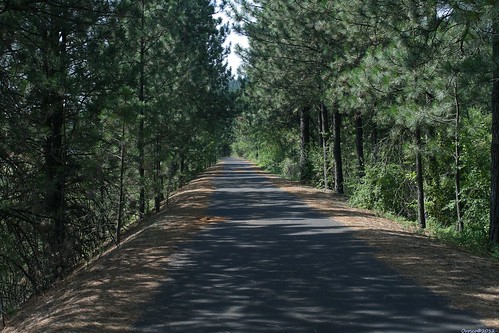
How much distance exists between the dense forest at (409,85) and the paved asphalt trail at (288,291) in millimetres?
3744

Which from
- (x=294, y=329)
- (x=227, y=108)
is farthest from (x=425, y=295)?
(x=227, y=108)

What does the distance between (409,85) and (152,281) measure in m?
7.38

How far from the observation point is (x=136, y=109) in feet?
40.2

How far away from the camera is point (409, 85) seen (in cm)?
1077

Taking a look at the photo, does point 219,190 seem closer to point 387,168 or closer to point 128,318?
point 387,168

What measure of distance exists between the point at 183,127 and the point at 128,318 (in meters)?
15.2

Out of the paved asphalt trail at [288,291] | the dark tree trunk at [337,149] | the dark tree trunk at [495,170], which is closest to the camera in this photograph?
the paved asphalt trail at [288,291]

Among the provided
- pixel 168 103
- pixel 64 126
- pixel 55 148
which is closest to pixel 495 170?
pixel 64 126

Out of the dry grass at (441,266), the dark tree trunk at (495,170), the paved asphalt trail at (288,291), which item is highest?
the dark tree trunk at (495,170)

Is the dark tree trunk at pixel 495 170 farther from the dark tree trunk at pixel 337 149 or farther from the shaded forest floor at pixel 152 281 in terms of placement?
the dark tree trunk at pixel 337 149

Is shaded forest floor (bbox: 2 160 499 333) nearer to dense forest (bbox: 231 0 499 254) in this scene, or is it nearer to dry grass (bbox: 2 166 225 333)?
dry grass (bbox: 2 166 225 333)

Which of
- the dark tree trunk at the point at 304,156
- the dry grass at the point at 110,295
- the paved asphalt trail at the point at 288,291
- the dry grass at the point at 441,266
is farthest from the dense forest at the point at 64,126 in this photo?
the dark tree trunk at the point at 304,156

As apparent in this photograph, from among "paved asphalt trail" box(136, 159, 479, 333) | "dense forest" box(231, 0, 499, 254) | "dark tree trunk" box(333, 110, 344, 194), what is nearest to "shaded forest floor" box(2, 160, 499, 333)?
"paved asphalt trail" box(136, 159, 479, 333)

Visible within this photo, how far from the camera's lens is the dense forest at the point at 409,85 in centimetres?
901
